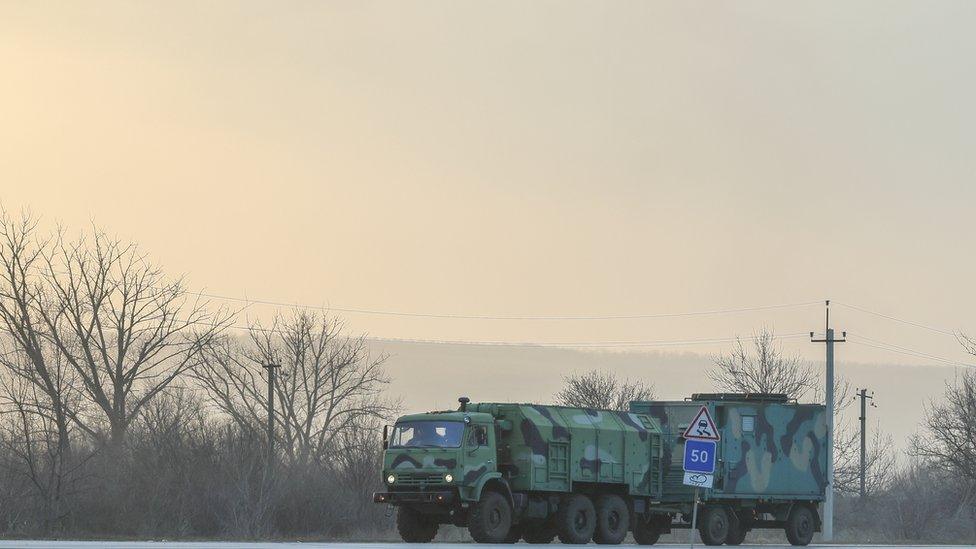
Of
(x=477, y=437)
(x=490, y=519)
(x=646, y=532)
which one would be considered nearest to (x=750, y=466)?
(x=646, y=532)

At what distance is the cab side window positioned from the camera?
35875 millimetres

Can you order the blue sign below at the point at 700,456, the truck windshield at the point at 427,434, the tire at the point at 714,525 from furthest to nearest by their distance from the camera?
the tire at the point at 714,525
the truck windshield at the point at 427,434
the blue sign below at the point at 700,456

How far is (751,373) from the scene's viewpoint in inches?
3167

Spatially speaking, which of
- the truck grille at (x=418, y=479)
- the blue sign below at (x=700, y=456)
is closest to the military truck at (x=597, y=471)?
the truck grille at (x=418, y=479)

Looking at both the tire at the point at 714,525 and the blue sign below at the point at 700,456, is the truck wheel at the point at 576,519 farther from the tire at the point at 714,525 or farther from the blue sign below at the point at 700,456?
the blue sign below at the point at 700,456

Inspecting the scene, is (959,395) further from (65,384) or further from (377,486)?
(65,384)

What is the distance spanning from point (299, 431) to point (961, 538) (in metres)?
32.9

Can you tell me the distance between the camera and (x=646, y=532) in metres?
41.8

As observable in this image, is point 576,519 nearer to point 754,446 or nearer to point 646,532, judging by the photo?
point 646,532

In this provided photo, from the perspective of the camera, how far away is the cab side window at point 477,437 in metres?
35.9

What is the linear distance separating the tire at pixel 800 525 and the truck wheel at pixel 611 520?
5960 mm

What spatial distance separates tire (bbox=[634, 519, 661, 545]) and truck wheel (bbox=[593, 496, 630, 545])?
2.04 metres

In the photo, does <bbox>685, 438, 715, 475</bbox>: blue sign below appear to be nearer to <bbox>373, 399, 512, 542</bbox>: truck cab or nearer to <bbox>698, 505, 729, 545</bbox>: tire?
<bbox>373, 399, 512, 542</bbox>: truck cab

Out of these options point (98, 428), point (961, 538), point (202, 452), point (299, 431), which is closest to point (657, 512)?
point (202, 452)
